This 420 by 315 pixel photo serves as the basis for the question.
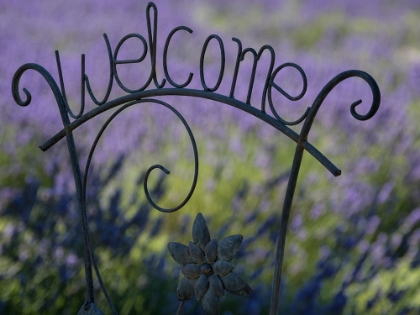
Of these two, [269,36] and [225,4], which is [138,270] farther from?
[225,4]

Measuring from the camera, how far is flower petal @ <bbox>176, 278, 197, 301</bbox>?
778 millimetres

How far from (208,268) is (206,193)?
150cm

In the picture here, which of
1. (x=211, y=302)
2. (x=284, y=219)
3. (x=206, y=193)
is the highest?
(x=206, y=193)

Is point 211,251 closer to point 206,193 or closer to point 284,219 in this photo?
point 284,219

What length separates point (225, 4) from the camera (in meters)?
8.30

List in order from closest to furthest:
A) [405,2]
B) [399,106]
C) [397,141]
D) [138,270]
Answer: [138,270]
[397,141]
[399,106]
[405,2]

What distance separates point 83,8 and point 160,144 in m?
4.17

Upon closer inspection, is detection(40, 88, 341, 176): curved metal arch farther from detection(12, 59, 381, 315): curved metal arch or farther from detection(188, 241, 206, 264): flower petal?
detection(188, 241, 206, 264): flower petal

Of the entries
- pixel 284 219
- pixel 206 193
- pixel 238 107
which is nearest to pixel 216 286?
pixel 284 219

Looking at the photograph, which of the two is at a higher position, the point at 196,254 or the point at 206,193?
the point at 206,193

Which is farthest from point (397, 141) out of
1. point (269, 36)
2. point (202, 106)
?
point (269, 36)

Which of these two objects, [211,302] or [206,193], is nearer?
[211,302]

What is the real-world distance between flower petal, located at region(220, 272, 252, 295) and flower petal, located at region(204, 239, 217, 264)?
3cm

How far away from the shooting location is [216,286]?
0.75 metres
